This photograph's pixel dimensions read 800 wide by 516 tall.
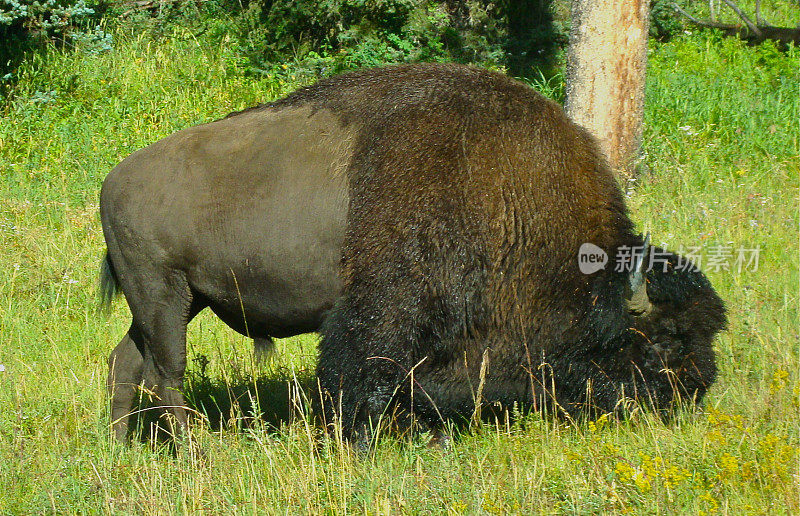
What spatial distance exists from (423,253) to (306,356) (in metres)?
2.22

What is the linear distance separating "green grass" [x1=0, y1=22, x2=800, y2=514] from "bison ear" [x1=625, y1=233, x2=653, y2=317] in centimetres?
55

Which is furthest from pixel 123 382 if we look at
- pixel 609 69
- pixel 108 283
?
pixel 609 69

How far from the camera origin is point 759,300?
6.01m

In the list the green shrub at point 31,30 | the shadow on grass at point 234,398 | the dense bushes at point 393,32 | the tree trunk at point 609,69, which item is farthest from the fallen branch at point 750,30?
the shadow on grass at point 234,398

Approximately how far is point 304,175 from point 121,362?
1633 millimetres

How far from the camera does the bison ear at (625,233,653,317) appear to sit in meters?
4.30

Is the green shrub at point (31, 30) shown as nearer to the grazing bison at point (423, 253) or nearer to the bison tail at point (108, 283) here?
the bison tail at point (108, 283)

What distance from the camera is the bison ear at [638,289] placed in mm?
4305

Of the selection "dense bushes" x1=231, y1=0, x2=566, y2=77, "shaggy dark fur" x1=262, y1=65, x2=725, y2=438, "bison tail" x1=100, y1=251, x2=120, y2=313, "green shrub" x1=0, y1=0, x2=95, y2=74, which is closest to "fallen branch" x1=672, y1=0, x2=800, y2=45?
"dense bushes" x1=231, y1=0, x2=566, y2=77

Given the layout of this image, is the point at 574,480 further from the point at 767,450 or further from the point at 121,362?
the point at 121,362

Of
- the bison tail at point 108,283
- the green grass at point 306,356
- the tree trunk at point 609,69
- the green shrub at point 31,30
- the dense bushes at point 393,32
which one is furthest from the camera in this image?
the dense bushes at point 393,32

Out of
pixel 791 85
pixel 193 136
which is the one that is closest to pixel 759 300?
pixel 193 136

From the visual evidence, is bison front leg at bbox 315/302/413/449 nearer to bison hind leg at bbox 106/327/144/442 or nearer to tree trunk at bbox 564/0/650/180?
bison hind leg at bbox 106/327/144/442

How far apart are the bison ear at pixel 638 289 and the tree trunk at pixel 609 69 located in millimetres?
3734
